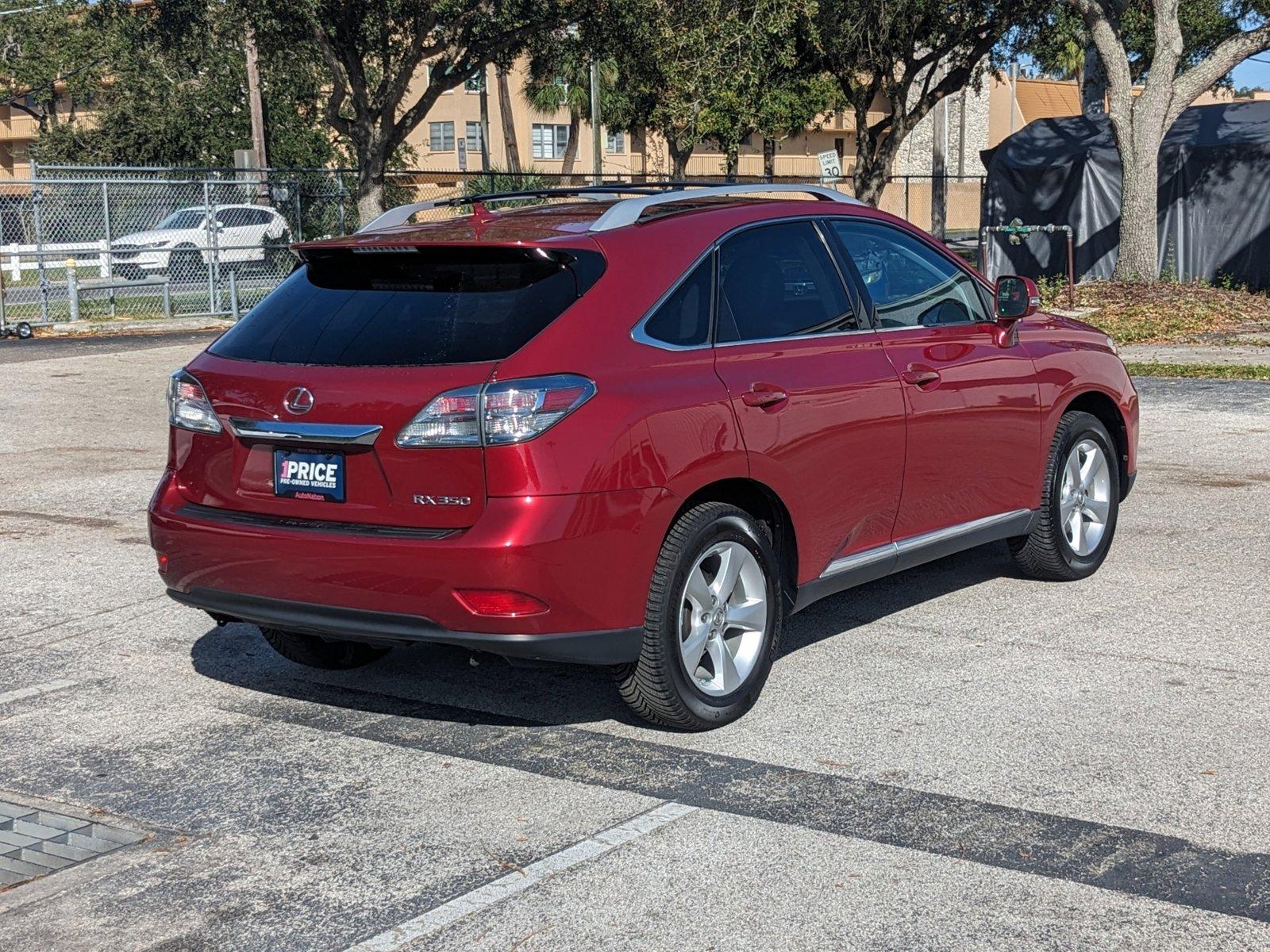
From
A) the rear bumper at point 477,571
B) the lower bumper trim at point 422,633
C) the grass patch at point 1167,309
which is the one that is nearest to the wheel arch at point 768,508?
the rear bumper at point 477,571

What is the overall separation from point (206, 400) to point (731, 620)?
6.31 feet

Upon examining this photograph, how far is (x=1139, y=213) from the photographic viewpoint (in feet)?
77.2

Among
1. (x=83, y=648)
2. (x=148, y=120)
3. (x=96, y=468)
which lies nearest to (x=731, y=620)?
(x=83, y=648)

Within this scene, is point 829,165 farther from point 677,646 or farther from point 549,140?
point 549,140

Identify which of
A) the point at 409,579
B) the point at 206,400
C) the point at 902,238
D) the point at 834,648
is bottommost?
the point at 834,648

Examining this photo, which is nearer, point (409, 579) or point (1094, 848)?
point (1094, 848)

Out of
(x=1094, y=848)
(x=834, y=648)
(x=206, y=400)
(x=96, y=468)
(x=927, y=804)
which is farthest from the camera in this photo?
(x=96, y=468)

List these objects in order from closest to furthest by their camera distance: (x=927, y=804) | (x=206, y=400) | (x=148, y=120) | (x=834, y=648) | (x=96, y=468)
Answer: (x=927, y=804) → (x=206, y=400) → (x=834, y=648) → (x=96, y=468) → (x=148, y=120)

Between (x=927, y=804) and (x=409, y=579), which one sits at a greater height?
(x=409, y=579)

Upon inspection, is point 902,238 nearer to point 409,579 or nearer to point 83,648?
point 409,579

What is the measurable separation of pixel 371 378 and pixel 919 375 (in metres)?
2.27

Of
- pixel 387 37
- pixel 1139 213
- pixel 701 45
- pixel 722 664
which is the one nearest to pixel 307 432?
pixel 722 664

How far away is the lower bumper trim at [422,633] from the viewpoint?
4.82 m

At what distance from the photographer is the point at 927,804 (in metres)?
4.57
